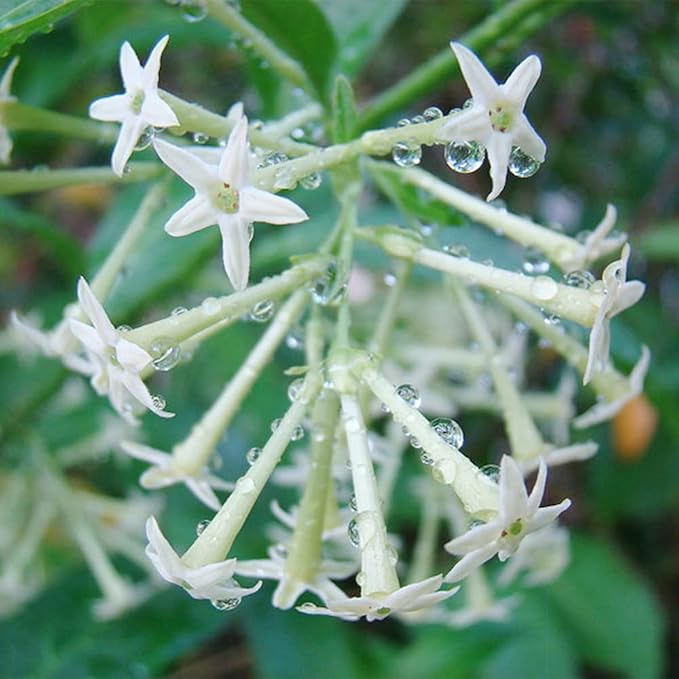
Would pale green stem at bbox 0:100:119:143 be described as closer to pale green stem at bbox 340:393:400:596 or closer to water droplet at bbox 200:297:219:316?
water droplet at bbox 200:297:219:316

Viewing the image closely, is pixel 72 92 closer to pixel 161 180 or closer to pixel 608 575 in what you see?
pixel 161 180

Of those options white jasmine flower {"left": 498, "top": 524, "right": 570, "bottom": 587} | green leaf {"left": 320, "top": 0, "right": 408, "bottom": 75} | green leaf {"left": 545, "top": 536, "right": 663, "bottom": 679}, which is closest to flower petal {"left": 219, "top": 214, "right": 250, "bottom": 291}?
green leaf {"left": 320, "top": 0, "right": 408, "bottom": 75}

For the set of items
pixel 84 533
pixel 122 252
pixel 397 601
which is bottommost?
pixel 397 601

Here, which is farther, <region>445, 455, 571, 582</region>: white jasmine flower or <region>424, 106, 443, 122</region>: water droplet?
<region>424, 106, 443, 122</region>: water droplet

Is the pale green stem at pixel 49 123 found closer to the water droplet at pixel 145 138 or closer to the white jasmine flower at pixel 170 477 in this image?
the water droplet at pixel 145 138

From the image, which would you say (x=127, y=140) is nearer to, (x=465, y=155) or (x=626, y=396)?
(x=465, y=155)

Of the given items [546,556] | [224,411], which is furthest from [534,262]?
[546,556]

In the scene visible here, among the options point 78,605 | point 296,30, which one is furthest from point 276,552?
point 78,605
